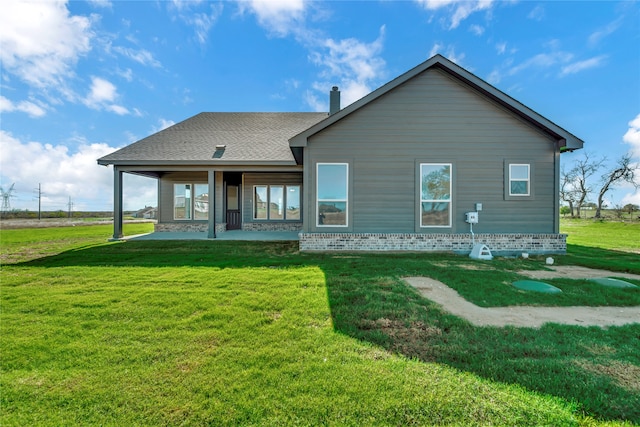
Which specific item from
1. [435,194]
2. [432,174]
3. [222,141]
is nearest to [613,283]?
[435,194]

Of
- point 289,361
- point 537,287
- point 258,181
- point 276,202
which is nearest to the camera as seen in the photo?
point 289,361

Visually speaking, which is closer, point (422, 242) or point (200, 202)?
point (422, 242)

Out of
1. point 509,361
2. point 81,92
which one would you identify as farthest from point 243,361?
point 81,92

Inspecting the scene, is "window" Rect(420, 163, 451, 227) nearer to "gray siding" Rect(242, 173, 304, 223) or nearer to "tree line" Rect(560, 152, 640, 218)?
"gray siding" Rect(242, 173, 304, 223)

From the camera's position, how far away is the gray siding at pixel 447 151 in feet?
27.8

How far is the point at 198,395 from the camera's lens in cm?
210

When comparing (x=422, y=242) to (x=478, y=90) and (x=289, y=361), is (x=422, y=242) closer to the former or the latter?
(x=478, y=90)

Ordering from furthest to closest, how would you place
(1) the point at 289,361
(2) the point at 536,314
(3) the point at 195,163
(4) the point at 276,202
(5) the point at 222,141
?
(4) the point at 276,202 < (5) the point at 222,141 < (3) the point at 195,163 < (2) the point at 536,314 < (1) the point at 289,361

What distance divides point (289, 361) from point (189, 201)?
13393 mm

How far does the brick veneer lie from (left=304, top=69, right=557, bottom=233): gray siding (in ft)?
0.88

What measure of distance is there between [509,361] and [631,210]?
101 ft

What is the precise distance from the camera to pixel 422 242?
8531 millimetres

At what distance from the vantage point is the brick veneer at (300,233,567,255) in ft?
27.8

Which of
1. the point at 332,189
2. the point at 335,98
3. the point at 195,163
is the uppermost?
the point at 335,98
